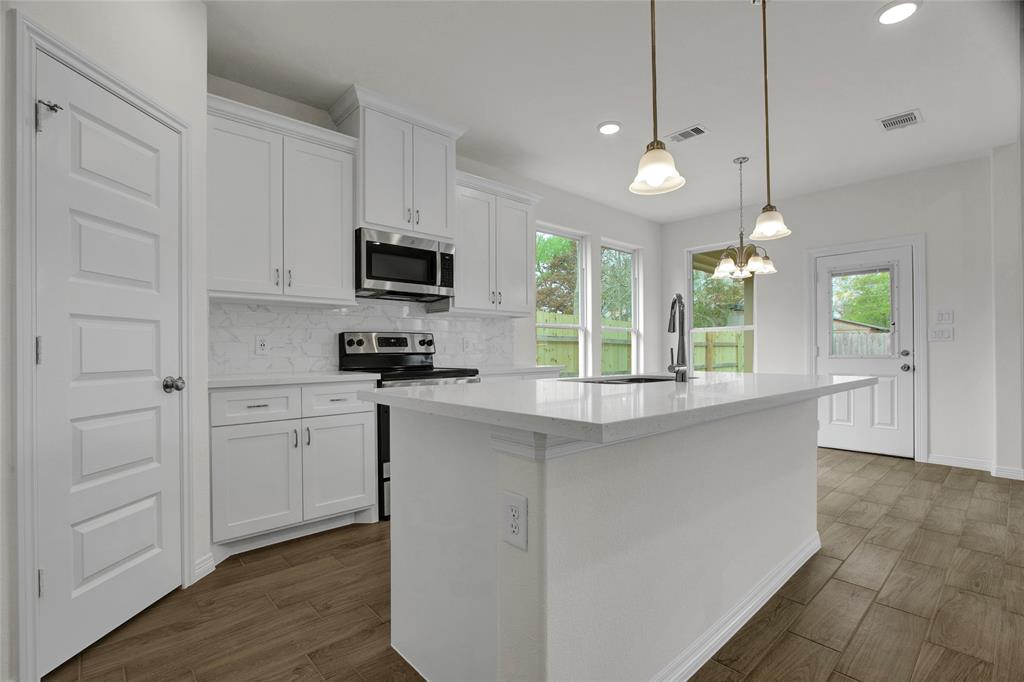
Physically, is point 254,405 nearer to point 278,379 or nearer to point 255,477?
point 278,379

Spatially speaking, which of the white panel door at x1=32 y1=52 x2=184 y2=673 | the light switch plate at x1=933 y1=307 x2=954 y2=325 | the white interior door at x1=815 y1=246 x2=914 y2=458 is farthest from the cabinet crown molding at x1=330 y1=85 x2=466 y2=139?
the light switch plate at x1=933 y1=307 x2=954 y2=325

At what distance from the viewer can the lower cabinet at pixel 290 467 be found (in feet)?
7.84

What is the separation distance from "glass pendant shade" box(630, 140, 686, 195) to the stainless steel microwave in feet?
5.88

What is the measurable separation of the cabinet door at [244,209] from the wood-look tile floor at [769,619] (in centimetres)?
142

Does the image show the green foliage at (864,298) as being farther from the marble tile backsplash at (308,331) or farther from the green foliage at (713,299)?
the marble tile backsplash at (308,331)

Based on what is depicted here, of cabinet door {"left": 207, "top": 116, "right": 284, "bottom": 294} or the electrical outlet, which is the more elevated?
cabinet door {"left": 207, "top": 116, "right": 284, "bottom": 294}

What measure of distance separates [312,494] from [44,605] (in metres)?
1.16

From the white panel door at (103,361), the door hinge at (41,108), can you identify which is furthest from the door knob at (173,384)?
the door hinge at (41,108)

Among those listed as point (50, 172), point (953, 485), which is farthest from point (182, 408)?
point (953, 485)

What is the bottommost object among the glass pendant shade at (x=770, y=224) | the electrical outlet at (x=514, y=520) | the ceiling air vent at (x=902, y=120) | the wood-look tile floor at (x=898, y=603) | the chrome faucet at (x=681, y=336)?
the wood-look tile floor at (x=898, y=603)

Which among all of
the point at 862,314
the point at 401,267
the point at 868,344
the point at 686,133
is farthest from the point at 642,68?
the point at 868,344

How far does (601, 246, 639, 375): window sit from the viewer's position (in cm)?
551

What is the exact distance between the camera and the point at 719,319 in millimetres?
5879

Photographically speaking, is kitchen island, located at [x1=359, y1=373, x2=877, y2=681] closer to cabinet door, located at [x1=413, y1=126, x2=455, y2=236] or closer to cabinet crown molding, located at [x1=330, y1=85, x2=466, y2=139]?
cabinet door, located at [x1=413, y1=126, x2=455, y2=236]
